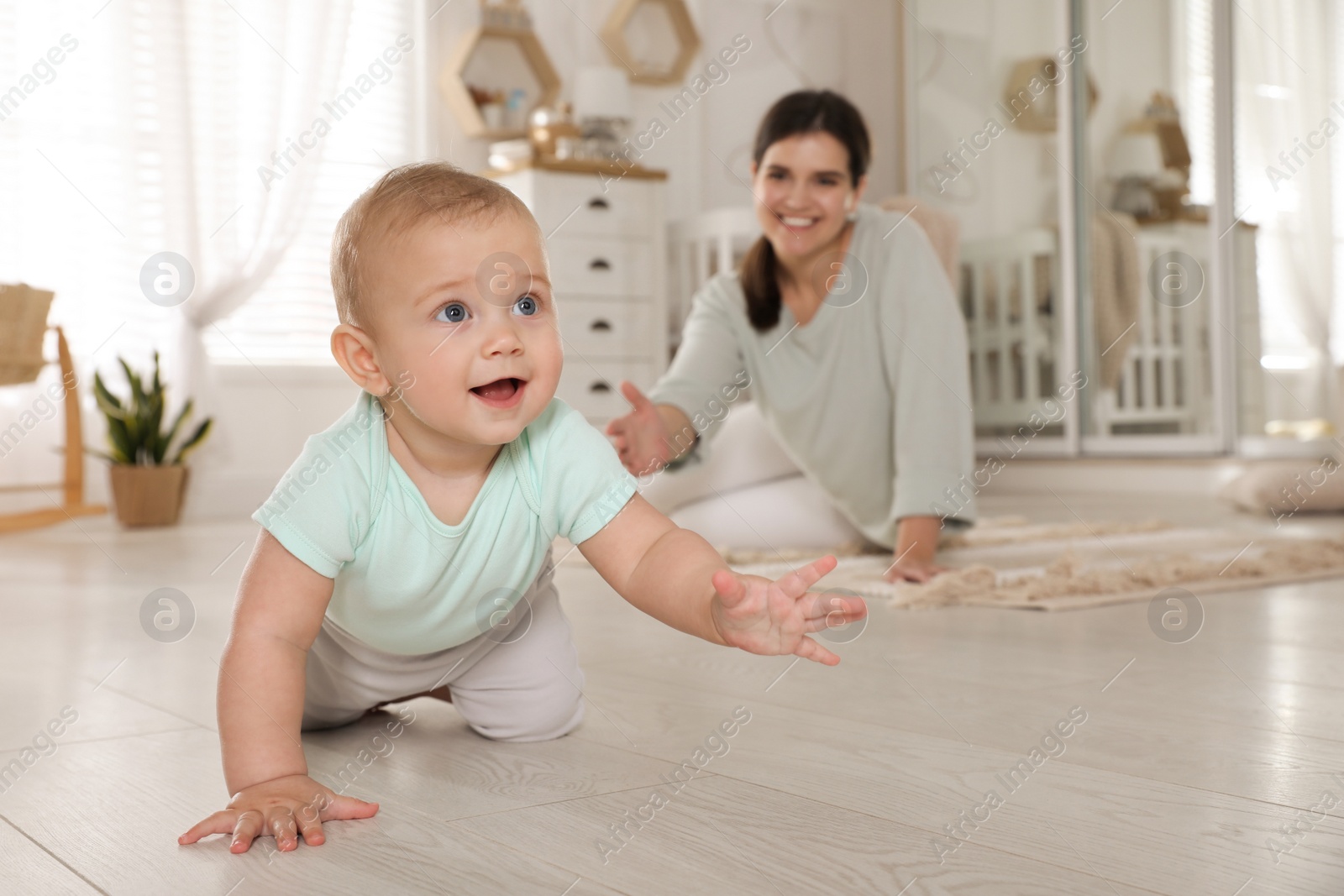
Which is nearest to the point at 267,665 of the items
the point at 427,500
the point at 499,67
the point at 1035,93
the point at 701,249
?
the point at 427,500

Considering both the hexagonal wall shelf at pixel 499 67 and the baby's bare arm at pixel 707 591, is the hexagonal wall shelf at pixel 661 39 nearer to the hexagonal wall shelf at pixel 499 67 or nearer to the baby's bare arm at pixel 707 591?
the hexagonal wall shelf at pixel 499 67

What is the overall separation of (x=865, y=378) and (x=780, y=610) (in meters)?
1.43

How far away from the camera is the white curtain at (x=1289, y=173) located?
3736mm

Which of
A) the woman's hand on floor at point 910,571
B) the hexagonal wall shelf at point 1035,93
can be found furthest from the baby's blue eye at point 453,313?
the hexagonal wall shelf at point 1035,93

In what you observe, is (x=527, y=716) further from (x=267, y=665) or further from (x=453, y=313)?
(x=453, y=313)

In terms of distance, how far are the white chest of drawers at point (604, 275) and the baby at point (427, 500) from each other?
8.75ft

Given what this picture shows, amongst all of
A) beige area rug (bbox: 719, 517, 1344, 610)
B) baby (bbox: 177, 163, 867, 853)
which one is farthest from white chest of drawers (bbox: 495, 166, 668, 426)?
baby (bbox: 177, 163, 867, 853)

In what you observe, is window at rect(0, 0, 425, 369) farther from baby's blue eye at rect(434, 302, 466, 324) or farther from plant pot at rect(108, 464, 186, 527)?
→ baby's blue eye at rect(434, 302, 466, 324)

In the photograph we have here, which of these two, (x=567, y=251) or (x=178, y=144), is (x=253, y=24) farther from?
(x=567, y=251)

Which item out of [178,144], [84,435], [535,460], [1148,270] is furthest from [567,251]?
[535,460]

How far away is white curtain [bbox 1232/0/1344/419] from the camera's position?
12.3 ft

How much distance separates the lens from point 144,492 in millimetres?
3480

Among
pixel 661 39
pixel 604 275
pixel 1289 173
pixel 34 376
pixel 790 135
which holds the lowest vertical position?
pixel 34 376

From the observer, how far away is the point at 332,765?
919 millimetres
